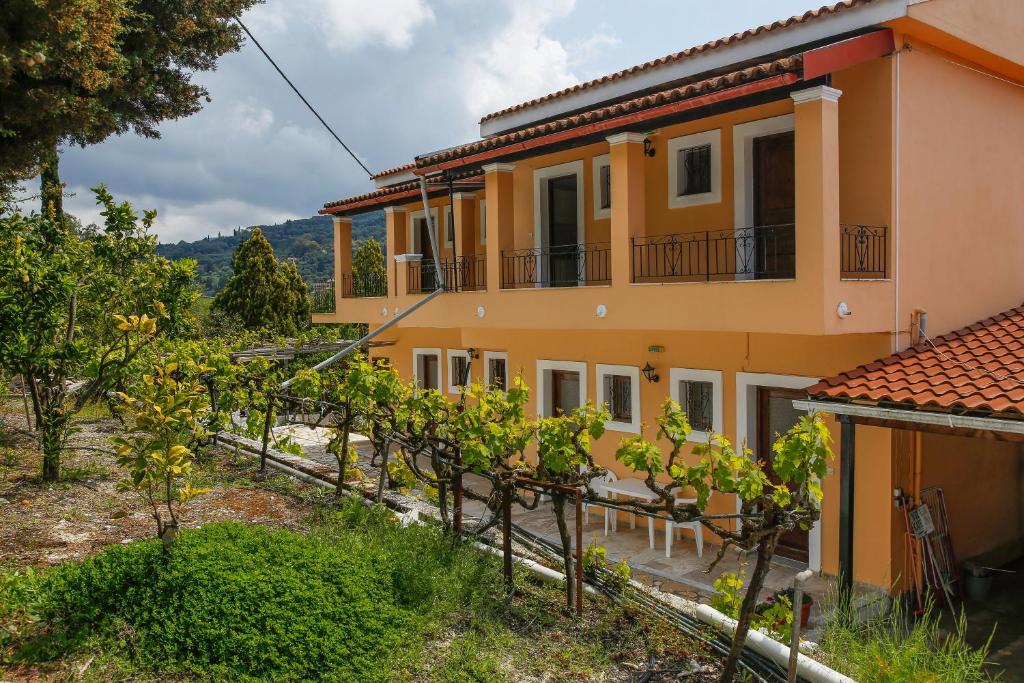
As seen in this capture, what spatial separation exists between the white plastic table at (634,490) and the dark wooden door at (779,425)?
174 cm

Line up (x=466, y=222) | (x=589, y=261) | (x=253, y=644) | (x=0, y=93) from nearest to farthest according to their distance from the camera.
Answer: (x=253, y=644), (x=0, y=93), (x=589, y=261), (x=466, y=222)

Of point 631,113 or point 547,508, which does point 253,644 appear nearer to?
point 631,113

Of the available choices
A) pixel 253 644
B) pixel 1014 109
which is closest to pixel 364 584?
pixel 253 644

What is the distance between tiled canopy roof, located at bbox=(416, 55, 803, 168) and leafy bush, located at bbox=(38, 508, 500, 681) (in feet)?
20.2

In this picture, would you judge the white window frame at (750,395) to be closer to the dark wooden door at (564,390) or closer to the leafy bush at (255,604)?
the dark wooden door at (564,390)

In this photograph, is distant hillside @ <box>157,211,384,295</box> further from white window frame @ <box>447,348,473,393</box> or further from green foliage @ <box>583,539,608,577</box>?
green foliage @ <box>583,539,608,577</box>

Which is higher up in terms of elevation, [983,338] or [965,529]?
[983,338]

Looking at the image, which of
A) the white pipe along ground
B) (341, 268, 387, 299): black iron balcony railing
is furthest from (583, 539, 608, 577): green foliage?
(341, 268, 387, 299): black iron balcony railing

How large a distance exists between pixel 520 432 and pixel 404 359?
13.3 m

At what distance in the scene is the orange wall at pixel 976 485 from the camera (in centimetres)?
1010

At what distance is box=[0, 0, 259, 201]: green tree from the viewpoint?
27.4ft

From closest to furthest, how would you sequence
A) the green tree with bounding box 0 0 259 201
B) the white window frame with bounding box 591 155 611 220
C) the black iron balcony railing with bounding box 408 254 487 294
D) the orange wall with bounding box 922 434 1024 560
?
the green tree with bounding box 0 0 259 201
the orange wall with bounding box 922 434 1024 560
the white window frame with bounding box 591 155 611 220
the black iron balcony railing with bounding box 408 254 487 294

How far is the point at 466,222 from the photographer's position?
1589cm

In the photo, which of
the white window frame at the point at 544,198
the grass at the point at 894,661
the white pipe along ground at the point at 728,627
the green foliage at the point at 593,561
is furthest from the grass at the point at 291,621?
the white window frame at the point at 544,198
